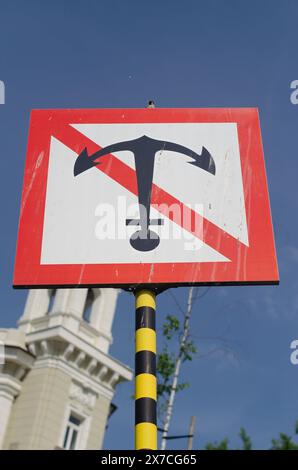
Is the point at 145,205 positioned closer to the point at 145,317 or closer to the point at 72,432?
the point at 145,317

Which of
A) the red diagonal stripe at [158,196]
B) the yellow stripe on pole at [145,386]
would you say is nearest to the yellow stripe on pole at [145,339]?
the yellow stripe on pole at [145,386]

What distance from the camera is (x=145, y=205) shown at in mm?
4629

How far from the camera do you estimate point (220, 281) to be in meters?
4.23

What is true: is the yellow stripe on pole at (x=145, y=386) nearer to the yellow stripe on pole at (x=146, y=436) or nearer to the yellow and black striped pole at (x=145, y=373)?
the yellow and black striped pole at (x=145, y=373)

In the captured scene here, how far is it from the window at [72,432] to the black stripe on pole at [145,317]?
63.8 feet

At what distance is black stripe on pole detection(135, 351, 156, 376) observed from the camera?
150 inches

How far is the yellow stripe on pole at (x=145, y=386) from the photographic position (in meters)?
3.71

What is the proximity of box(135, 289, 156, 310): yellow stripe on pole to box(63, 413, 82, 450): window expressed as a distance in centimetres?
1938

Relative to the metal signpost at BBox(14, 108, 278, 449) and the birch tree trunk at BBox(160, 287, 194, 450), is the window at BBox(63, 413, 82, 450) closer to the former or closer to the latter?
the birch tree trunk at BBox(160, 287, 194, 450)

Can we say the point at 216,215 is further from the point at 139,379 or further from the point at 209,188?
the point at 139,379

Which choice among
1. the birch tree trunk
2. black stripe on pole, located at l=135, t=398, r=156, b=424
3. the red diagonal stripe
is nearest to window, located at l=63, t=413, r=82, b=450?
the birch tree trunk

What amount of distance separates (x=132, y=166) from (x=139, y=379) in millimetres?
1867
